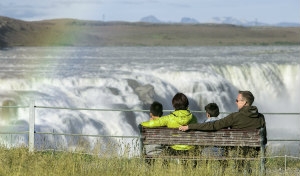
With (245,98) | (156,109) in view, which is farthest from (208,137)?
(156,109)

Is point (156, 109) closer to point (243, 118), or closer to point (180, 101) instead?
point (180, 101)

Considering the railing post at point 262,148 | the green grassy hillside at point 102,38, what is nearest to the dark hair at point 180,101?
the railing post at point 262,148

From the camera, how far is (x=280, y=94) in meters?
46.2

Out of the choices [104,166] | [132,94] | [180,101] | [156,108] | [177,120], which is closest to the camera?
[180,101]

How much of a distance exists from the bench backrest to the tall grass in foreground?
29 centimetres

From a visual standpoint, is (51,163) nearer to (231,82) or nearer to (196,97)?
(196,97)

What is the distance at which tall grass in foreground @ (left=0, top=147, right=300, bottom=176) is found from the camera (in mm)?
11164

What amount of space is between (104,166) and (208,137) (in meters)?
1.70

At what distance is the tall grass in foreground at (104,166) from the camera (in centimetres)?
1116

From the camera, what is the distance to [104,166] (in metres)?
11.9

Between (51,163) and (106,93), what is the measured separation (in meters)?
22.4

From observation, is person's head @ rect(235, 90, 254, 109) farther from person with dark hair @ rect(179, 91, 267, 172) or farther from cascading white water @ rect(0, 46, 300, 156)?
cascading white water @ rect(0, 46, 300, 156)

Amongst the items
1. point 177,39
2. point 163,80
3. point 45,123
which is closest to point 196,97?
point 163,80

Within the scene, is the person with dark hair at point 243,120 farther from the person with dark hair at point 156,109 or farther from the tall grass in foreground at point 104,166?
the person with dark hair at point 156,109
